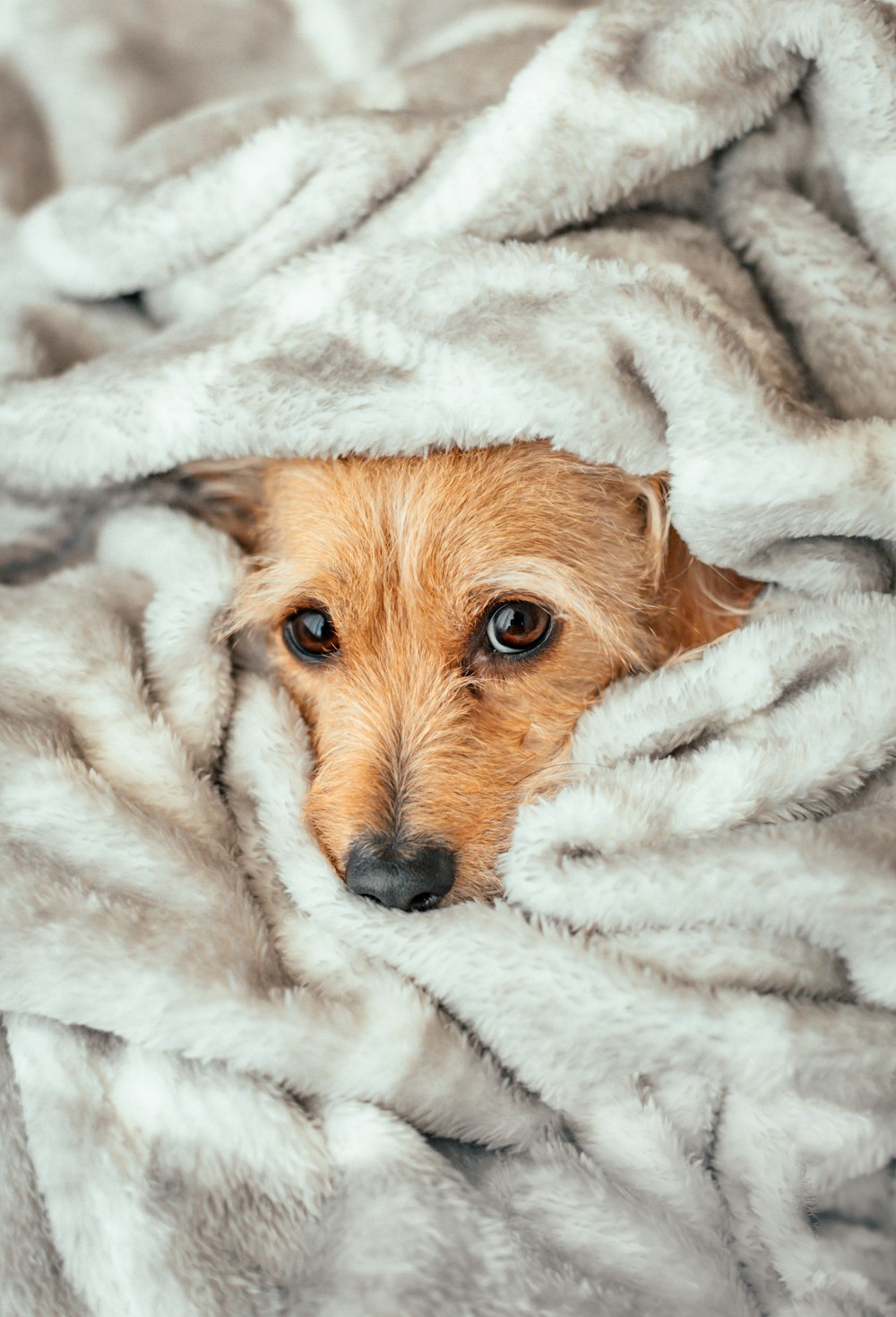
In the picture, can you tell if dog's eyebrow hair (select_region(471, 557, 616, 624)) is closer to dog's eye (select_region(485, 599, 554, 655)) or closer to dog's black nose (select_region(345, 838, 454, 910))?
dog's eye (select_region(485, 599, 554, 655))

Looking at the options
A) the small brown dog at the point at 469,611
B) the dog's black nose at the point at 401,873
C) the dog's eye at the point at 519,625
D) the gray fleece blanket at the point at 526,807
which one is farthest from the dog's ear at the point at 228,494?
the dog's black nose at the point at 401,873

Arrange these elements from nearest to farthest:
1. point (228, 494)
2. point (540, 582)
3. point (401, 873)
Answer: point (401, 873) < point (540, 582) < point (228, 494)

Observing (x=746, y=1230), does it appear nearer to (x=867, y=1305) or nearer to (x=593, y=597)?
(x=867, y=1305)

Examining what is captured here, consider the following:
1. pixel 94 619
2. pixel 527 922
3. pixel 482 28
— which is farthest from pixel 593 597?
pixel 482 28

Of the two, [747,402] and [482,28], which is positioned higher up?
[482,28]

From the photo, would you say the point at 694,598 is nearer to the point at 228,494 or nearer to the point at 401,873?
the point at 401,873

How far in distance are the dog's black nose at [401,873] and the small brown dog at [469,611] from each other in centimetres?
5

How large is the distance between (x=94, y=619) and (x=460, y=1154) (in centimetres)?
97

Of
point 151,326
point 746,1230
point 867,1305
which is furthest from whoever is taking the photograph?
point 151,326

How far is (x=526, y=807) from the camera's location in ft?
4.82

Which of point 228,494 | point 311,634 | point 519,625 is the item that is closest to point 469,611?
point 519,625

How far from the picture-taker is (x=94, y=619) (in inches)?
64.0

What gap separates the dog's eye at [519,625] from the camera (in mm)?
1672

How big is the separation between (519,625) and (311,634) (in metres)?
0.39
